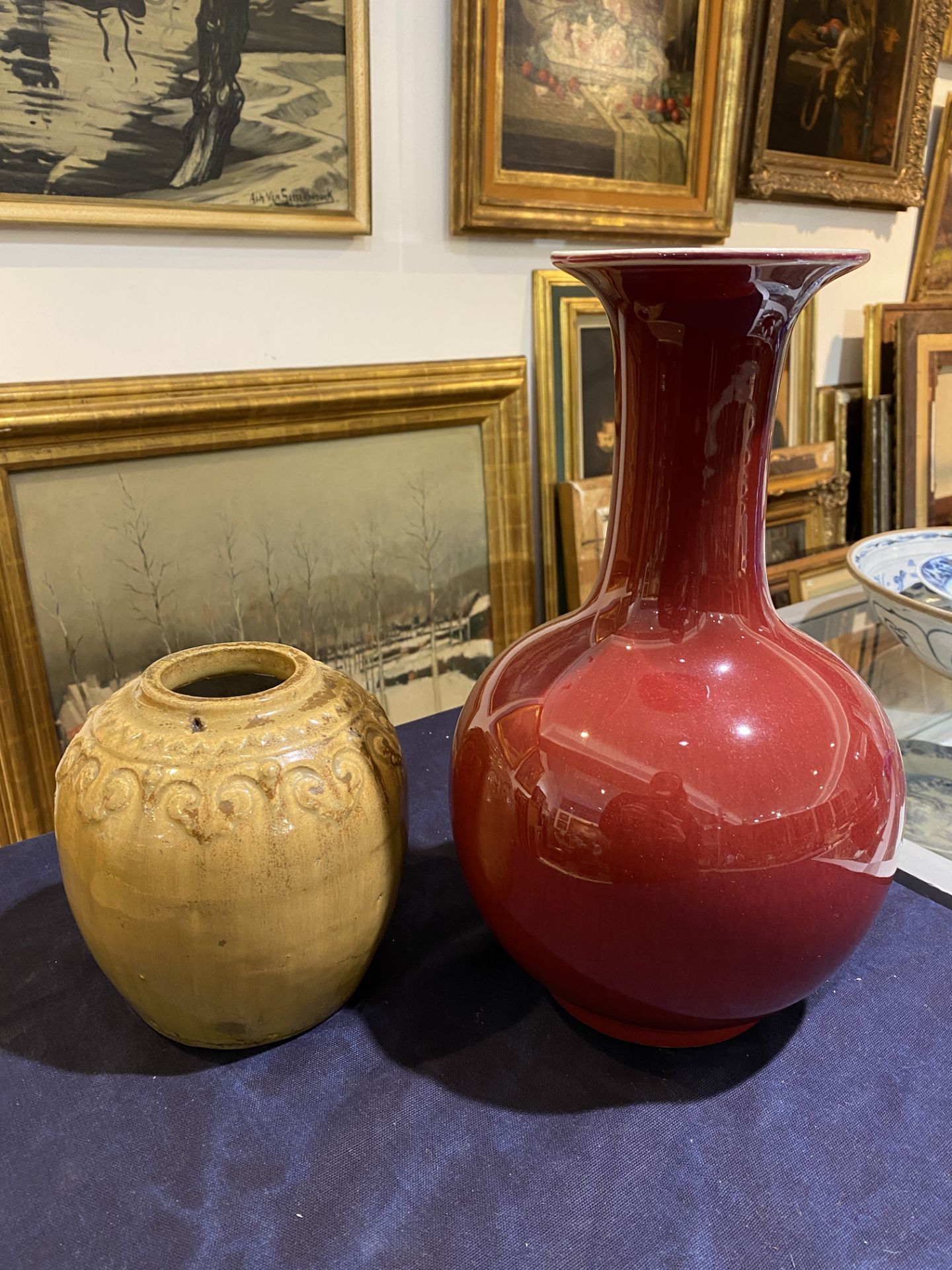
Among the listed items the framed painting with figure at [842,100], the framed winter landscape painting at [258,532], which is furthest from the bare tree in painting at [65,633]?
the framed painting with figure at [842,100]

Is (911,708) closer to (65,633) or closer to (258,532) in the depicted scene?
(258,532)

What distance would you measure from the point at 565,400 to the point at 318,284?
0.34 meters

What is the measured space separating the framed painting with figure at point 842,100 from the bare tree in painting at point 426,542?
0.65 metres

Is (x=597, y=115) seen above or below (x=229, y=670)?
above

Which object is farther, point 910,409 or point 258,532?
point 910,409

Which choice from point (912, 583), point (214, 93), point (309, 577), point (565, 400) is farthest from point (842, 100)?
point (309, 577)

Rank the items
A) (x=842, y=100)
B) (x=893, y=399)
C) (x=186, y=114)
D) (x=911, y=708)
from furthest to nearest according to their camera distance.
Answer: (x=893, y=399) → (x=842, y=100) → (x=911, y=708) → (x=186, y=114)

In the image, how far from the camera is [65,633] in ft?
2.84

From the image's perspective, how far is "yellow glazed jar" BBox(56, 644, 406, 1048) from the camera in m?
0.46

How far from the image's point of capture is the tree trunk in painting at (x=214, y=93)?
0.79 m

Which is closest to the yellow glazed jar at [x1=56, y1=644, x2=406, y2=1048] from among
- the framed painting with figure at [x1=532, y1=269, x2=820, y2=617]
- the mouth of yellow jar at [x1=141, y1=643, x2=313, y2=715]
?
the mouth of yellow jar at [x1=141, y1=643, x2=313, y2=715]

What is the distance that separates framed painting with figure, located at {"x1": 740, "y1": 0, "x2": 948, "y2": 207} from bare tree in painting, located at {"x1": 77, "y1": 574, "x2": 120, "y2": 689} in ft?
3.29

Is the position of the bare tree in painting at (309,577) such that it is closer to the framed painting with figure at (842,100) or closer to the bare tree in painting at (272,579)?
the bare tree in painting at (272,579)
